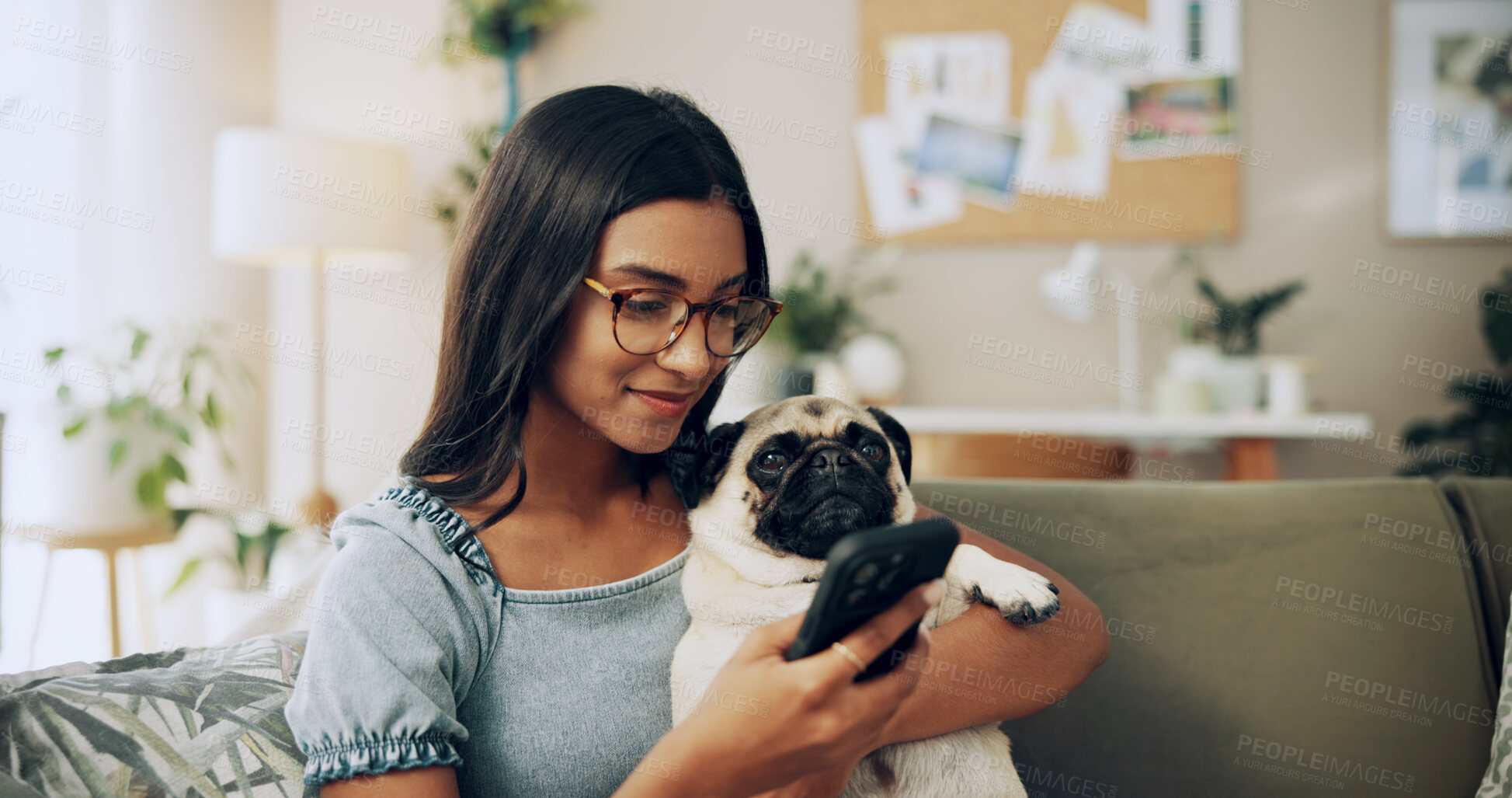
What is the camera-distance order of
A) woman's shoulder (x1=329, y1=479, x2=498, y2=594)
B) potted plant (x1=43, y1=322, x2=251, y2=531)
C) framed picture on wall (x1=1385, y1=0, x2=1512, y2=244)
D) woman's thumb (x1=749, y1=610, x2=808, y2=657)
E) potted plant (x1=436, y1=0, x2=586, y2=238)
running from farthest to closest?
1. potted plant (x1=436, y1=0, x2=586, y2=238)
2. framed picture on wall (x1=1385, y1=0, x2=1512, y2=244)
3. potted plant (x1=43, y1=322, x2=251, y2=531)
4. woman's shoulder (x1=329, y1=479, x2=498, y2=594)
5. woman's thumb (x1=749, y1=610, x2=808, y2=657)

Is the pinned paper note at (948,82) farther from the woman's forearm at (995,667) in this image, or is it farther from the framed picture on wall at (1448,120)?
the woman's forearm at (995,667)

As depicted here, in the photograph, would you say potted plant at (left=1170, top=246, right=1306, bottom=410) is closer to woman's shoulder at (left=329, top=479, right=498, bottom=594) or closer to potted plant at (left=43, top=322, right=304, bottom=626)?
woman's shoulder at (left=329, top=479, right=498, bottom=594)

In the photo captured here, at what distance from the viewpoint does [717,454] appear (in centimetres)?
125

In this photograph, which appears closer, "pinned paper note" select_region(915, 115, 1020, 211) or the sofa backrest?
the sofa backrest

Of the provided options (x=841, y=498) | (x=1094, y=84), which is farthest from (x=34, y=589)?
(x=1094, y=84)

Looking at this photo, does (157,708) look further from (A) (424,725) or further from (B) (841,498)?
(B) (841,498)

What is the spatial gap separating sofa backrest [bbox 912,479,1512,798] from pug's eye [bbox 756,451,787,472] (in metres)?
0.45

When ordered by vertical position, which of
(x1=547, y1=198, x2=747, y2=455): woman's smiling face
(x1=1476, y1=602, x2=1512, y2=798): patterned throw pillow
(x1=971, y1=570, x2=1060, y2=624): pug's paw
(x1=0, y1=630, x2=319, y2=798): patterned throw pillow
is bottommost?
(x1=1476, y1=602, x2=1512, y2=798): patterned throw pillow

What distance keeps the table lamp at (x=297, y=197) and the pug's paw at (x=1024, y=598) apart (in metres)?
2.77

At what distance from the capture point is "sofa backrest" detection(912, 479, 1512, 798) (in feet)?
4.10

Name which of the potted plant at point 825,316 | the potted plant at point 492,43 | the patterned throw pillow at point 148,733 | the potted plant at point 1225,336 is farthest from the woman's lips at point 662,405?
the potted plant at point 492,43

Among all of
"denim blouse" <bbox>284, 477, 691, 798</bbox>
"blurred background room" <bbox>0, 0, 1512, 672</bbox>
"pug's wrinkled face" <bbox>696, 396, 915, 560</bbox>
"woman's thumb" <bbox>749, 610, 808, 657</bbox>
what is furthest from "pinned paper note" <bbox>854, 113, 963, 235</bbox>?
"woman's thumb" <bbox>749, 610, 808, 657</bbox>

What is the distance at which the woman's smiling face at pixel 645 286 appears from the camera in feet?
3.23

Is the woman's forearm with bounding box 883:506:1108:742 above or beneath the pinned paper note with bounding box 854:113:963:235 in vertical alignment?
beneath
